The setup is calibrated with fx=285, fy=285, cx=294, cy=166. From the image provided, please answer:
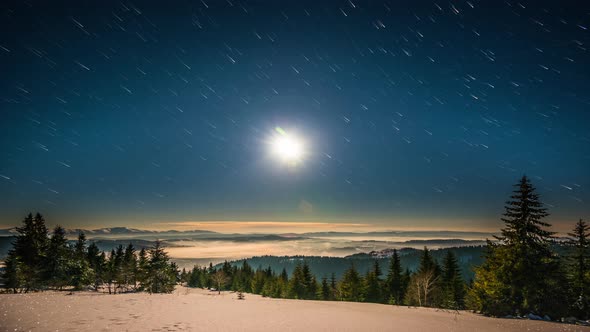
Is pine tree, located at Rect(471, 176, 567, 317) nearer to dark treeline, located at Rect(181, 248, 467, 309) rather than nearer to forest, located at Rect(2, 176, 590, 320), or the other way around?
forest, located at Rect(2, 176, 590, 320)

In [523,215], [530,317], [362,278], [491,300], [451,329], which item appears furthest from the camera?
[362,278]

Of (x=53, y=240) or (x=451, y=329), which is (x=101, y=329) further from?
(x=53, y=240)

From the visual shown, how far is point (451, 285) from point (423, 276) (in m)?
8.44

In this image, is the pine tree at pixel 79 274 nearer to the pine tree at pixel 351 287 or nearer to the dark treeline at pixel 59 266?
the dark treeline at pixel 59 266

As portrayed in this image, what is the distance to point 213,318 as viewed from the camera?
805 inches

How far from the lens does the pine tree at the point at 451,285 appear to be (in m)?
46.9

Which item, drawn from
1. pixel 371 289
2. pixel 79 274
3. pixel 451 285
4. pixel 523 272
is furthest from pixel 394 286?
pixel 79 274

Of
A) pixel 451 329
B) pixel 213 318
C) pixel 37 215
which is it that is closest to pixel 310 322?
pixel 213 318

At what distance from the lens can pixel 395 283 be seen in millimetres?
56719

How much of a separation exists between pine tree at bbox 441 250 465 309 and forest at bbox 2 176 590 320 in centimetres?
16

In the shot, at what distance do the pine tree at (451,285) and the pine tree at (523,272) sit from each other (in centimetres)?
2169

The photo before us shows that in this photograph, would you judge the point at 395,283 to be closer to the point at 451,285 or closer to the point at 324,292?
the point at 451,285

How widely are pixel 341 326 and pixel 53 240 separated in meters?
61.4

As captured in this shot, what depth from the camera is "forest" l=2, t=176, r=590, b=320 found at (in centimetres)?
2373
